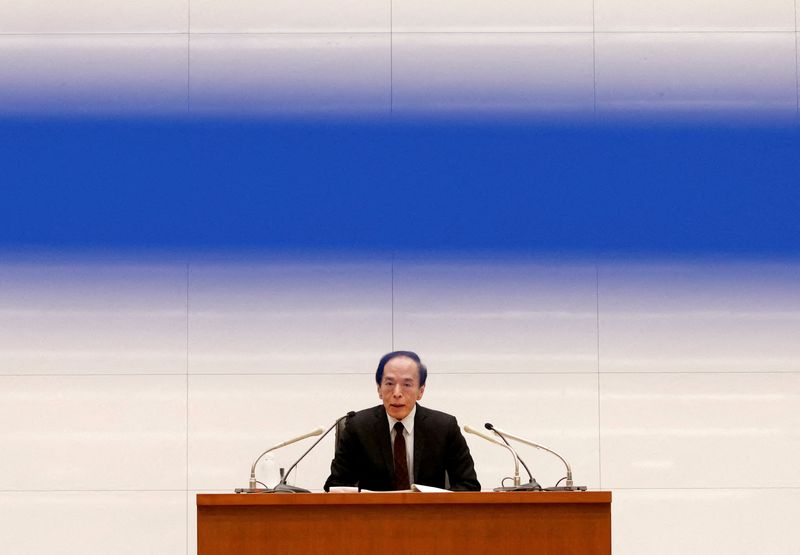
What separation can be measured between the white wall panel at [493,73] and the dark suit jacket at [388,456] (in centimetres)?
183

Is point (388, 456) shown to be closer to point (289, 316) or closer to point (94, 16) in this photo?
point (289, 316)

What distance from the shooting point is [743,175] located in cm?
566

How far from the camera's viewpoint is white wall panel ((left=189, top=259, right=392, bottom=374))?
5504 millimetres

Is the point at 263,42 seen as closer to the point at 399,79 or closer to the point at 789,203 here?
the point at 399,79

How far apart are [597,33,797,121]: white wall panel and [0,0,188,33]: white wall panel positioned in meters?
2.29

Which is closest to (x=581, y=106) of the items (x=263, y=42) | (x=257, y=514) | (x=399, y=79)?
(x=399, y=79)

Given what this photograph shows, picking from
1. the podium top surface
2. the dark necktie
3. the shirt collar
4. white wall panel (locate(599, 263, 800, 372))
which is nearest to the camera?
the podium top surface

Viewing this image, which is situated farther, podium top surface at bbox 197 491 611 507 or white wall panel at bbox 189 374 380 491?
white wall panel at bbox 189 374 380 491

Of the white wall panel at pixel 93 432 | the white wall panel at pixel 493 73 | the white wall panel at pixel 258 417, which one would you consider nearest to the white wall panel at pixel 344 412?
the white wall panel at pixel 258 417

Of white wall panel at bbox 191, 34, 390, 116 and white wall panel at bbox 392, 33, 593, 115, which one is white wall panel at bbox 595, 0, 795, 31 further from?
white wall panel at bbox 191, 34, 390, 116

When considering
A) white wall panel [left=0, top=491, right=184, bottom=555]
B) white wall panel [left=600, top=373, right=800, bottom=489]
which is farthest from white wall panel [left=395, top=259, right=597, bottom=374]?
white wall panel [left=0, top=491, right=184, bottom=555]

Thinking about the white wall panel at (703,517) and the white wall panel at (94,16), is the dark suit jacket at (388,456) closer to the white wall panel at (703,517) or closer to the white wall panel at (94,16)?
the white wall panel at (703,517)

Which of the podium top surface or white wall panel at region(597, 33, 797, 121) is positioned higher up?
white wall panel at region(597, 33, 797, 121)

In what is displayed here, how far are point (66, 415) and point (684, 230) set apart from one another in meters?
→ 3.37
